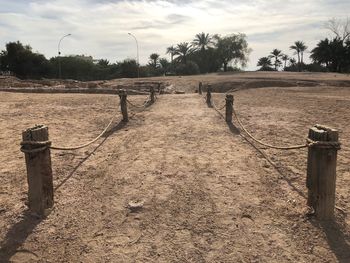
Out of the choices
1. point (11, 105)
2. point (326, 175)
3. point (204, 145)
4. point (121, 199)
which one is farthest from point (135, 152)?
point (11, 105)

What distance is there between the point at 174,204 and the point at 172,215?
26cm

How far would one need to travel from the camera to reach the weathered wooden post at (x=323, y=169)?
3988mm

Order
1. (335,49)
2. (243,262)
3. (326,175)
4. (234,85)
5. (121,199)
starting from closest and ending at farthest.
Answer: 1. (243,262)
2. (326,175)
3. (121,199)
4. (234,85)
5. (335,49)

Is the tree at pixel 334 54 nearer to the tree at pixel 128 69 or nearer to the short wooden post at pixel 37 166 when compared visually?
the tree at pixel 128 69

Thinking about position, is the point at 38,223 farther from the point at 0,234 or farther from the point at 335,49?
the point at 335,49

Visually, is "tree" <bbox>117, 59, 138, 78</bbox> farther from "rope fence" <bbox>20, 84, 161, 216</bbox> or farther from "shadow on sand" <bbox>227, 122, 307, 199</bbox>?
"rope fence" <bbox>20, 84, 161, 216</bbox>

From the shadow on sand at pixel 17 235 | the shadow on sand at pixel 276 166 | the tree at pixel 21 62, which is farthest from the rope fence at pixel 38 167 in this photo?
the tree at pixel 21 62

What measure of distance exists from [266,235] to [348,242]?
2.38 feet

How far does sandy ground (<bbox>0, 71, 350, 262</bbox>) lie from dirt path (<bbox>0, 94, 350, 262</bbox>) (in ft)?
0.04

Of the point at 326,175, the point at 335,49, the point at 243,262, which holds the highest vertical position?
the point at 335,49

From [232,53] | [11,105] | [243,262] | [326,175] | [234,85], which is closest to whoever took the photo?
[243,262]

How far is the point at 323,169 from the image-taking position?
4.02 metres

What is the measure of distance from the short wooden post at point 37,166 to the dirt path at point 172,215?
0.58 ft

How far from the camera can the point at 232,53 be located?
6259cm
